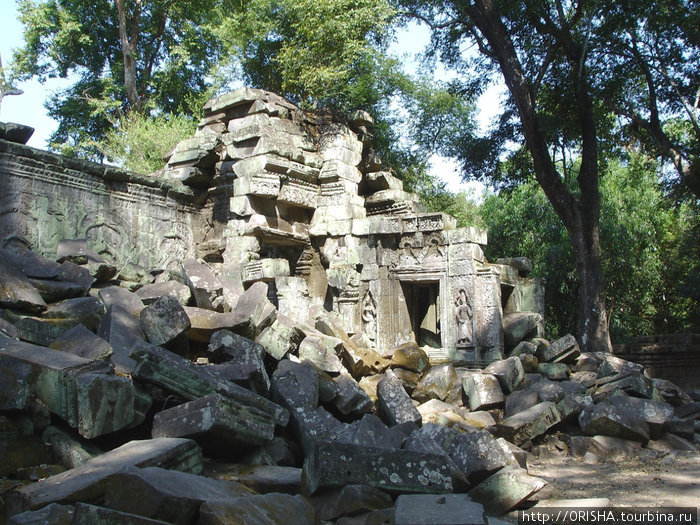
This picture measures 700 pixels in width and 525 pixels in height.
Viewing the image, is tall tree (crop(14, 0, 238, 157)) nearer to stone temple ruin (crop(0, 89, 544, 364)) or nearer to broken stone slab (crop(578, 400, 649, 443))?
stone temple ruin (crop(0, 89, 544, 364))

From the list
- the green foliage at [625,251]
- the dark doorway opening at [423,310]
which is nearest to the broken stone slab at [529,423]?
the dark doorway opening at [423,310]

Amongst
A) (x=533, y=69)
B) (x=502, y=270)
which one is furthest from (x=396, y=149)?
(x=502, y=270)

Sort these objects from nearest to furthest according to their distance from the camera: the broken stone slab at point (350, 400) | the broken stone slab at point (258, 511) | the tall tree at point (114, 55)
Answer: the broken stone slab at point (258, 511)
the broken stone slab at point (350, 400)
the tall tree at point (114, 55)

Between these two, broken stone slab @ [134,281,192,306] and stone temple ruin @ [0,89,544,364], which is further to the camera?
stone temple ruin @ [0,89,544,364]

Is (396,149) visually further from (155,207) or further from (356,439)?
(356,439)

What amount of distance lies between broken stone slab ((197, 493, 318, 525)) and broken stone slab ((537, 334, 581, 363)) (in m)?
5.86

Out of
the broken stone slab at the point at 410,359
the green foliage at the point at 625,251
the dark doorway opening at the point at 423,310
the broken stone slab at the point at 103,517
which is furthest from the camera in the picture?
the green foliage at the point at 625,251

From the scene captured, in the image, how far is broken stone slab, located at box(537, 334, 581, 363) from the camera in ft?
28.3

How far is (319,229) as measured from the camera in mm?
10477

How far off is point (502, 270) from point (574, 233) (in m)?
2.42

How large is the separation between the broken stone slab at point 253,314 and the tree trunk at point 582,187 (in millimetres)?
6140

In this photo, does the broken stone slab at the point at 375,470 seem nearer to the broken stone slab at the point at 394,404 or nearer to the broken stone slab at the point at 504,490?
the broken stone slab at the point at 504,490

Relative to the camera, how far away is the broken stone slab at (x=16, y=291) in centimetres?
557

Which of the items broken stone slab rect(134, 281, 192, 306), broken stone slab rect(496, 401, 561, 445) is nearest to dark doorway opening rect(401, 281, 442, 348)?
broken stone slab rect(496, 401, 561, 445)
